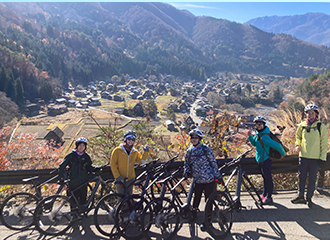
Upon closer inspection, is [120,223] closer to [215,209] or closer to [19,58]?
[215,209]

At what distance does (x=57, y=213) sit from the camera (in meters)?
3.66

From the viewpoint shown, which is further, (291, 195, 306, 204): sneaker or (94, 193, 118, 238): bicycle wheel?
(291, 195, 306, 204): sneaker

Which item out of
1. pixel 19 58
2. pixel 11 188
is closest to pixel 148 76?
pixel 19 58

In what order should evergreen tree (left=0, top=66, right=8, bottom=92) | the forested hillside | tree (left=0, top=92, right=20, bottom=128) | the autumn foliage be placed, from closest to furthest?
the autumn foliage < tree (left=0, top=92, right=20, bottom=128) < evergreen tree (left=0, top=66, right=8, bottom=92) < the forested hillside

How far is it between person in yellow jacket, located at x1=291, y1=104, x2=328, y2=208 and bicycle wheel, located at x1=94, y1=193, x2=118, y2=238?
377 centimetres

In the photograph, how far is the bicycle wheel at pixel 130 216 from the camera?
11.2ft

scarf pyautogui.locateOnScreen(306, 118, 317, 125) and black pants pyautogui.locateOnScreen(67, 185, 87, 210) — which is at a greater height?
scarf pyautogui.locateOnScreen(306, 118, 317, 125)

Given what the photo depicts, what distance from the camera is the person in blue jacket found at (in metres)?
4.09

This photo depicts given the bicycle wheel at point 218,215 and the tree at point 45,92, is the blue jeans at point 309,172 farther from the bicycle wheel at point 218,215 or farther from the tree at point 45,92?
the tree at point 45,92

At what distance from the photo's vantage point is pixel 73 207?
3760mm

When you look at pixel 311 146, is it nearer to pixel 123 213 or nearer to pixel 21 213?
pixel 123 213

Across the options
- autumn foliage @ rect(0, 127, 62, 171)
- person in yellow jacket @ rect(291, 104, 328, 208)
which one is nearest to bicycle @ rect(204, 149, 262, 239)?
person in yellow jacket @ rect(291, 104, 328, 208)

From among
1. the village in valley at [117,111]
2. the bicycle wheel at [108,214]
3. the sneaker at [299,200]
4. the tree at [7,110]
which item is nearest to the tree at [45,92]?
the village in valley at [117,111]

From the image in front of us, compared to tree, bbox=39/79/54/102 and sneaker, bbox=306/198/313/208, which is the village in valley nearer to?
tree, bbox=39/79/54/102
